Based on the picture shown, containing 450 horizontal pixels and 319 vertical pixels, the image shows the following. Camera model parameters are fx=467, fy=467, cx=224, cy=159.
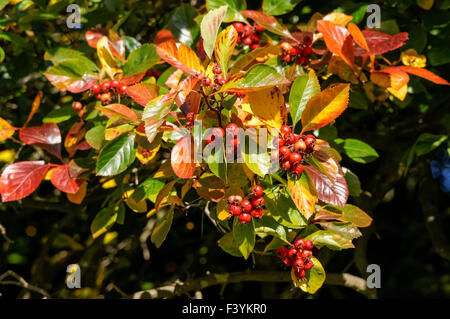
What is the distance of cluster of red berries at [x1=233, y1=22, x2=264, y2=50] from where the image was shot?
1128mm

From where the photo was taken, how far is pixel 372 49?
1032 mm

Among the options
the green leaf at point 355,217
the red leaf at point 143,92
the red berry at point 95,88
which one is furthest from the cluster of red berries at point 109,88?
the green leaf at point 355,217

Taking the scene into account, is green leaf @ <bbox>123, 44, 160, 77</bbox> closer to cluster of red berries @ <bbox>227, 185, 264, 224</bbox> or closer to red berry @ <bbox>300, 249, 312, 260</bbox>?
cluster of red berries @ <bbox>227, 185, 264, 224</bbox>

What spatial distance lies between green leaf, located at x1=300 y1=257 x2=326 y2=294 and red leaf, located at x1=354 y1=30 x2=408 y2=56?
468mm

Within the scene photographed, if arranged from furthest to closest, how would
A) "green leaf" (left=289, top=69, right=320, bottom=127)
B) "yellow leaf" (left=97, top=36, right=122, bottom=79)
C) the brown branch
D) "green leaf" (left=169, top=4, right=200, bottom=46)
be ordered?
the brown branch < "green leaf" (left=169, top=4, right=200, bottom=46) < "yellow leaf" (left=97, top=36, right=122, bottom=79) < "green leaf" (left=289, top=69, right=320, bottom=127)

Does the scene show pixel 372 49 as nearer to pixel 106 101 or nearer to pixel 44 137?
pixel 106 101

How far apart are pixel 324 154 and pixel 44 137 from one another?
71cm

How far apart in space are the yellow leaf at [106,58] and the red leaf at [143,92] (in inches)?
7.9

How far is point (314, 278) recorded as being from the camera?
95 centimetres

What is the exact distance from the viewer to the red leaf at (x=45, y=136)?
117 centimetres

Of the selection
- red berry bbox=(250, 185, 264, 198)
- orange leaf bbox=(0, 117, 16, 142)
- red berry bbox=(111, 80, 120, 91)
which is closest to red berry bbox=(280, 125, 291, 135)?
red berry bbox=(250, 185, 264, 198)

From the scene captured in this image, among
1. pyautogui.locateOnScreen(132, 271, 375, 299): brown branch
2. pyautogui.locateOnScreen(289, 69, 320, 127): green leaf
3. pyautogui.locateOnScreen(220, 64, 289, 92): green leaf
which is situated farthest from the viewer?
pyautogui.locateOnScreen(132, 271, 375, 299): brown branch

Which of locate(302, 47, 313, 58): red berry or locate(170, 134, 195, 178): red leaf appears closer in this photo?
locate(170, 134, 195, 178): red leaf

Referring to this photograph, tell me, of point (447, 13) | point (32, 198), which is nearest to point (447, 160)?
point (447, 13)
